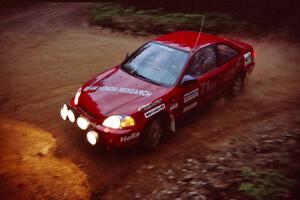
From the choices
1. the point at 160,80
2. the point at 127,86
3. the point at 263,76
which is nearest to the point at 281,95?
the point at 263,76

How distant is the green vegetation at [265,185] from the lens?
4.96 meters

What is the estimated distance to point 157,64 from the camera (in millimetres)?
6914

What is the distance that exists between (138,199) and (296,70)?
7.27 metres

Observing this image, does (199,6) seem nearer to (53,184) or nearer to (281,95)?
(281,95)

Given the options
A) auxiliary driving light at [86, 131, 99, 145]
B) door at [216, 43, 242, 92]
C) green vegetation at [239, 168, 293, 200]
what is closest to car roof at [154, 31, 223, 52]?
door at [216, 43, 242, 92]

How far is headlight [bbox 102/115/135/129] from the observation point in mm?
5805

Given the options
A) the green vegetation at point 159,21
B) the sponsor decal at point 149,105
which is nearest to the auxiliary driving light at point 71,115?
the sponsor decal at point 149,105

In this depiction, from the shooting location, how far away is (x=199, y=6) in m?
15.5

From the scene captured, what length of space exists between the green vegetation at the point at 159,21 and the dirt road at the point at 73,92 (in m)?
0.77

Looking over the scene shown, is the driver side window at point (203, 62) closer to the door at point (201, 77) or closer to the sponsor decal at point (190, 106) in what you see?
the door at point (201, 77)

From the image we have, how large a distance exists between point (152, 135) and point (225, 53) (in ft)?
8.98

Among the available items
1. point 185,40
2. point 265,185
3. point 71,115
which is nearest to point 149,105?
point 71,115

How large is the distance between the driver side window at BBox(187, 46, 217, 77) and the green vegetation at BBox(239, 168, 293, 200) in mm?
2201

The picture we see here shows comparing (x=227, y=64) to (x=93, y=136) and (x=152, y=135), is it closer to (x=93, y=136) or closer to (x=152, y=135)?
(x=152, y=135)
